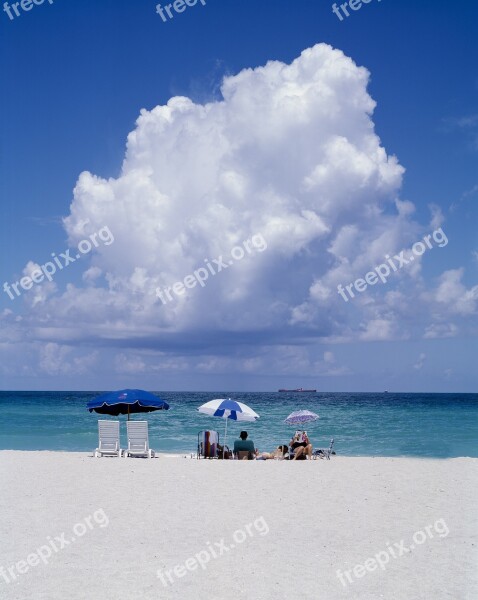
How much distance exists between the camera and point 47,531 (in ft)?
26.1

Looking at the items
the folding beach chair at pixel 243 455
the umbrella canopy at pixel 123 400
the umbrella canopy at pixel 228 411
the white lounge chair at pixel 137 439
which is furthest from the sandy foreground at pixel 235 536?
the umbrella canopy at pixel 123 400

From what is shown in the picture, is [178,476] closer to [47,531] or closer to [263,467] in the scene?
[263,467]

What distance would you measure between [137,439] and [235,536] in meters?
9.73

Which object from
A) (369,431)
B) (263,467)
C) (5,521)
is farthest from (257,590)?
(369,431)

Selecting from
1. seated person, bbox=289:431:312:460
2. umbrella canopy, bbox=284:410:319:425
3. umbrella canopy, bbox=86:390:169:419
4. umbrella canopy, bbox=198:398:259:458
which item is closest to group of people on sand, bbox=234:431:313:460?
seated person, bbox=289:431:312:460

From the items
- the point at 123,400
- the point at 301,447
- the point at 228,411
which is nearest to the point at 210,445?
the point at 228,411

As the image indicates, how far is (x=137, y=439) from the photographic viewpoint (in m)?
17.2

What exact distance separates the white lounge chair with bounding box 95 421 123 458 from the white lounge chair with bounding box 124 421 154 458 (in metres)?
0.34

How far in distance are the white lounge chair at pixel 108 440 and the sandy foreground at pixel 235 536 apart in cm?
394

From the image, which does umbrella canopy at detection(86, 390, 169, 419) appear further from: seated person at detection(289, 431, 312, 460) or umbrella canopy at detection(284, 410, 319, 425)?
umbrella canopy at detection(284, 410, 319, 425)

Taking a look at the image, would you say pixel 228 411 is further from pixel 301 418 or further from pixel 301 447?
pixel 301 418

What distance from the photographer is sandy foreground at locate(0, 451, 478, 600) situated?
610cm

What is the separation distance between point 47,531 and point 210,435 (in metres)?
9.43

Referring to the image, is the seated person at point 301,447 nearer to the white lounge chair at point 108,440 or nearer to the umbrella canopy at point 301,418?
the umbrella canopy at point 301,418
